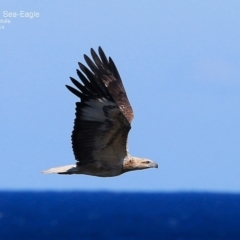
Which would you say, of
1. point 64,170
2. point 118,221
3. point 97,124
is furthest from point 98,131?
point 118,221

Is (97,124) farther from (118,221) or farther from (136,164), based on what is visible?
(118,221)

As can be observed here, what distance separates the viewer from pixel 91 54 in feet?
51.8

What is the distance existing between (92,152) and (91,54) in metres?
1.42

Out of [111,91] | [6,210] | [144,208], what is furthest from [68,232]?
[111,91]

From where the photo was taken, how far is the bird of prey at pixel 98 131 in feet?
49.1

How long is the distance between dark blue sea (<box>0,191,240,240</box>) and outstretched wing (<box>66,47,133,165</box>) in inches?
1493

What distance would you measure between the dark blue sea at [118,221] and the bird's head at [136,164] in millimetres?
37603

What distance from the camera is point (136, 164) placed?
15.6 m

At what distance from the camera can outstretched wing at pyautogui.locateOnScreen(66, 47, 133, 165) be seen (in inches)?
588

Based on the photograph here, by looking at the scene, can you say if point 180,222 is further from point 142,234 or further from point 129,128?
point 129,128

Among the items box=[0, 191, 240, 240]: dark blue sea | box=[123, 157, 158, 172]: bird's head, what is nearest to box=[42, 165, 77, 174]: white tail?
box=[123, 157, 158, 172]: bird's head

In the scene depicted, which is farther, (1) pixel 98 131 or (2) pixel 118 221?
(2) pixel 118 221

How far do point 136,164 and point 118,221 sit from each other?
5360 centimetres

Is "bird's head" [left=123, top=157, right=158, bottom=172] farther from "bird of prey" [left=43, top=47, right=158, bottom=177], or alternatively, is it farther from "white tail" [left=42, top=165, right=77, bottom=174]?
"white tail" [left=42, top=165, right=77, bottom=174]
